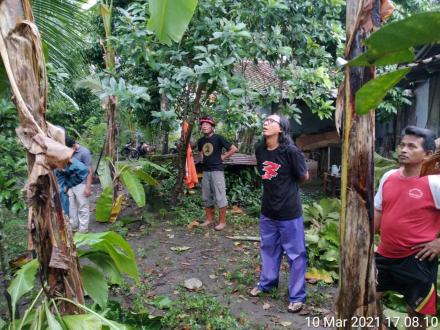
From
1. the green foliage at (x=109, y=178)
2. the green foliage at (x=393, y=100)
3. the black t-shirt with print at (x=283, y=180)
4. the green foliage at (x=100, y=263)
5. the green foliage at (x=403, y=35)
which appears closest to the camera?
the green foliage at (x=403, y=35)

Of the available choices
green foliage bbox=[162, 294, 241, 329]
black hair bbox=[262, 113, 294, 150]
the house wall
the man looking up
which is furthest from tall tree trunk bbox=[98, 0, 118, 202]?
the house wall

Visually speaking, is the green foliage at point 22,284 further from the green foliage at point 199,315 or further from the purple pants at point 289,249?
the purple pants at point 289,249

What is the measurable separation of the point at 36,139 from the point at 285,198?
262 cm

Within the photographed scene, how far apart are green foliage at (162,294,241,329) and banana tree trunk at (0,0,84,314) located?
202 cm

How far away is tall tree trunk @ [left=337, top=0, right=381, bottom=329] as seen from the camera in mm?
1815

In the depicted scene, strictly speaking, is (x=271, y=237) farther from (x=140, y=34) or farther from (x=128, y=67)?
(x=128, y=67)

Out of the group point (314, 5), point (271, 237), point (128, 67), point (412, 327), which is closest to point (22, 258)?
point (271, 237)

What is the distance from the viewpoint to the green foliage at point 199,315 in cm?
346

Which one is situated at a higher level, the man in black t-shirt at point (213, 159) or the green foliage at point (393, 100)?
the green foliage at point (393, 100)

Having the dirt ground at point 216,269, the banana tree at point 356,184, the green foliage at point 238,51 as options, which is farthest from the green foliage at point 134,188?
the banana tree at point 356,184

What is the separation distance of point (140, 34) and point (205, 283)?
129 inches

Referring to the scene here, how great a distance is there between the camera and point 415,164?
106 inches

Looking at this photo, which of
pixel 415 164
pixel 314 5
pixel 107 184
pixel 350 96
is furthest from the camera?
pixel 107 184

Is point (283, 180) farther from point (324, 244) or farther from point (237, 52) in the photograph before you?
point (237, 52)
